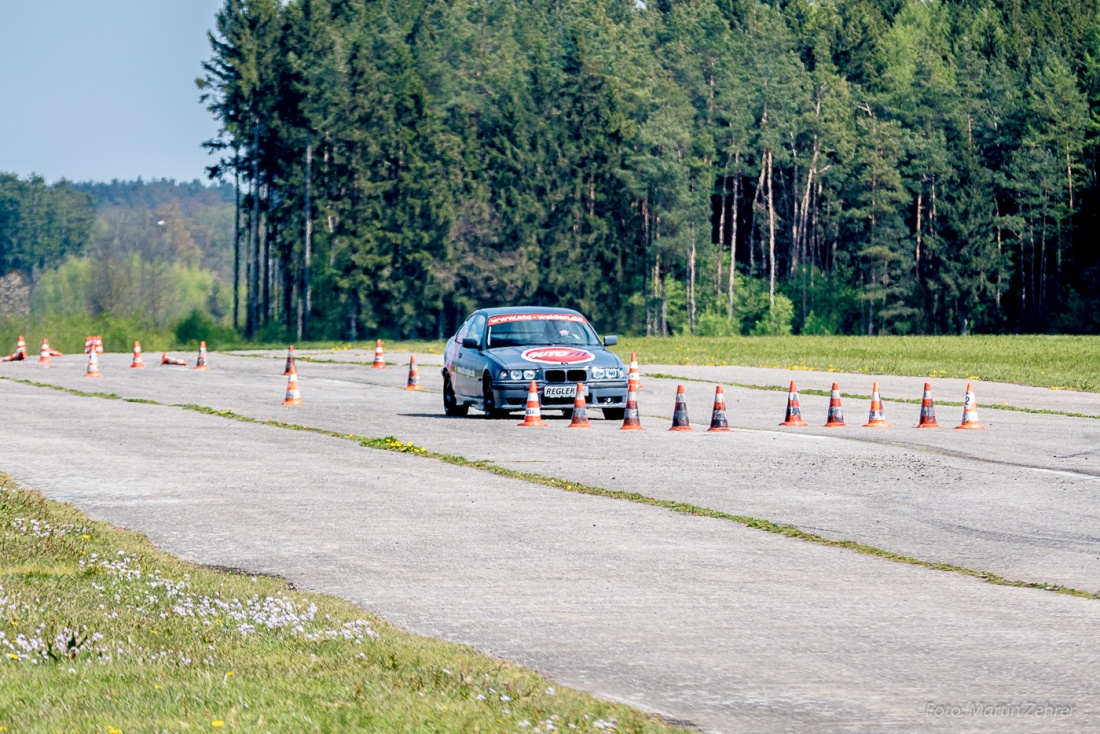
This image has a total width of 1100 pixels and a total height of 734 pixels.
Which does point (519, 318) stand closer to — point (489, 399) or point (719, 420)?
point (489, 399)

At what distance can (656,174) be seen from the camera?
335 ft

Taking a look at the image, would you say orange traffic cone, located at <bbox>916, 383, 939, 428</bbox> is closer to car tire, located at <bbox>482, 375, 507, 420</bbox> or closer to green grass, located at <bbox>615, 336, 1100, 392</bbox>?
car tire, located at <bbox>482, 375, 507, 420</bbox>

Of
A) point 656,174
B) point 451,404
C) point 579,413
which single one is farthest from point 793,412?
point 656,174

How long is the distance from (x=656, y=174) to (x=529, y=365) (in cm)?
7952

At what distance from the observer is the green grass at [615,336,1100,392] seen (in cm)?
4059

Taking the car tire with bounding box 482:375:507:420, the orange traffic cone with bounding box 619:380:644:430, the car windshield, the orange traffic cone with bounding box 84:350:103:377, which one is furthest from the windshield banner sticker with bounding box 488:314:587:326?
the orange traffic cone with bounding box 84:350:103:377

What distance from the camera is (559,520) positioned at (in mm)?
13086

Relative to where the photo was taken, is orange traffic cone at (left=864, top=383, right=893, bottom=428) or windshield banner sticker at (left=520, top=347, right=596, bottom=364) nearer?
orange traffic cone at (left=864, top=383, right=893, bottom=428)

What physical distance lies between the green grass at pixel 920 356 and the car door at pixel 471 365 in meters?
14.7

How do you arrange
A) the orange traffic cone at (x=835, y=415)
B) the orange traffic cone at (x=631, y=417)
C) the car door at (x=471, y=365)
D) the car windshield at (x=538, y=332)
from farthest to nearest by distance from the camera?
the car windshield at (x=538, y=332) → the car door at (x=471, y=365) → the orange traffic cone at (x=835, y=415) → the orange traffic cone at (x=631, y=417)

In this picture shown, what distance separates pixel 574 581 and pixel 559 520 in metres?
2.99

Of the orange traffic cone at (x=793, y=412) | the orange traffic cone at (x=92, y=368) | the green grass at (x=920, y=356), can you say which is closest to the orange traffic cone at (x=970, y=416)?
the orange traffic cone at (x=793, y=412)

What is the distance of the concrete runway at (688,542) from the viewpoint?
23.9 feet

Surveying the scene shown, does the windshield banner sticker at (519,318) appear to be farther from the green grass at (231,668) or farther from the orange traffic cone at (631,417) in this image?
the green grass at (231,668)
